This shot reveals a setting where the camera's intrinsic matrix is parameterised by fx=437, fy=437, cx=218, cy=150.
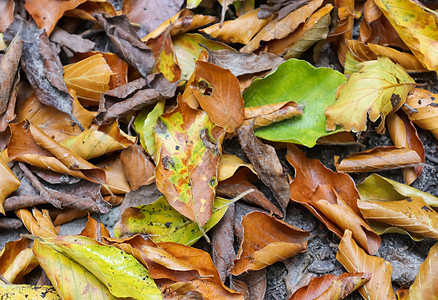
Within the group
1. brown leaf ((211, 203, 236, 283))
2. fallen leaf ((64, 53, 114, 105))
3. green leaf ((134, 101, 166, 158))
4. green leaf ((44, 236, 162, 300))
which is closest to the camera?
green leaf ((44, 236, 162, 300))

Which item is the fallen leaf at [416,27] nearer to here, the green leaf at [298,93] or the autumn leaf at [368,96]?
the autumn leaf at [368,96]

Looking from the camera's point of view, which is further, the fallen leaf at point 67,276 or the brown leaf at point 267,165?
the brown leaf at point 267,165

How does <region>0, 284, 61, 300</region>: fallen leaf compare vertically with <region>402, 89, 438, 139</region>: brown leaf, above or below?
below

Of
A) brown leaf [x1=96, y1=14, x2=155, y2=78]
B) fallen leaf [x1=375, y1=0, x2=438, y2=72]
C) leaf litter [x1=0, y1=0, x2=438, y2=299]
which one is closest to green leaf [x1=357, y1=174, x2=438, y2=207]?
leaf litter [x1=0, y1=0, x2=438, y2=299]

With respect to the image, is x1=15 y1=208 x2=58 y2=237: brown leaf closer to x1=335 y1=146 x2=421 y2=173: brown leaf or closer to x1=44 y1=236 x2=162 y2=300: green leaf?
x1=44 y1=236 x2=162 y2=300: green leaf

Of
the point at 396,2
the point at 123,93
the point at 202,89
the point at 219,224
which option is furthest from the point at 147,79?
the point at 396,2

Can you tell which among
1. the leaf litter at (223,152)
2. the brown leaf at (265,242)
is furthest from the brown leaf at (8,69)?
the brown leaf at (265,242)

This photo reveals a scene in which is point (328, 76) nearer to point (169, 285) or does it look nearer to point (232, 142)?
point (232, 142)
